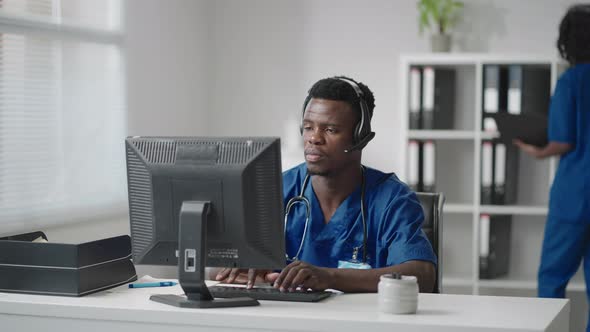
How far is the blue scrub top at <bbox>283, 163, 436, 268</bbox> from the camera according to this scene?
2232mm

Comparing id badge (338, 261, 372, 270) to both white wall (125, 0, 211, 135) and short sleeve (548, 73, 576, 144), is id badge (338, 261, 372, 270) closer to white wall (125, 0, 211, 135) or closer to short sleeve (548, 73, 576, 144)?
short sleeve (548, 73, 576, 144)

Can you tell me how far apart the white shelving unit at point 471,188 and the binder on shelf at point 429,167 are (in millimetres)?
59

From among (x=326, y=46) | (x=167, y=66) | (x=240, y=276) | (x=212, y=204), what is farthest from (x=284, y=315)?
(x=326, y=46)

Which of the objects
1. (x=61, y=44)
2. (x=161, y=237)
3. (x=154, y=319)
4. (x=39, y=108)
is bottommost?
(x=154, y=319)

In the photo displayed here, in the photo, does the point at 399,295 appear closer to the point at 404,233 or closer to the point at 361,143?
the point at 404,233

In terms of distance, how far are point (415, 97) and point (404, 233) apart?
1.83 metres

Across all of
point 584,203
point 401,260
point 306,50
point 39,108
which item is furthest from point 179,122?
point 401,260

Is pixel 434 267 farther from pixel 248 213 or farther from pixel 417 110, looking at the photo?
pixel 417 110

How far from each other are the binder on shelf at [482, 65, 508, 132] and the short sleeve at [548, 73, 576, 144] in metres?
0.43

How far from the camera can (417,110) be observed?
3.96 meters

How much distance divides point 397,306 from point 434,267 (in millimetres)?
425

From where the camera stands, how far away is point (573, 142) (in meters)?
3.46

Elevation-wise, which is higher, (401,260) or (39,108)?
(39,108)

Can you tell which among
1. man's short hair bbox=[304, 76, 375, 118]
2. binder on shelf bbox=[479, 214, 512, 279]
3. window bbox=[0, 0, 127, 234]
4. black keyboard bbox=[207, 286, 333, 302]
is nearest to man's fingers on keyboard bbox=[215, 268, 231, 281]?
black keyboard bbox=[207, 286, 333, 302]
